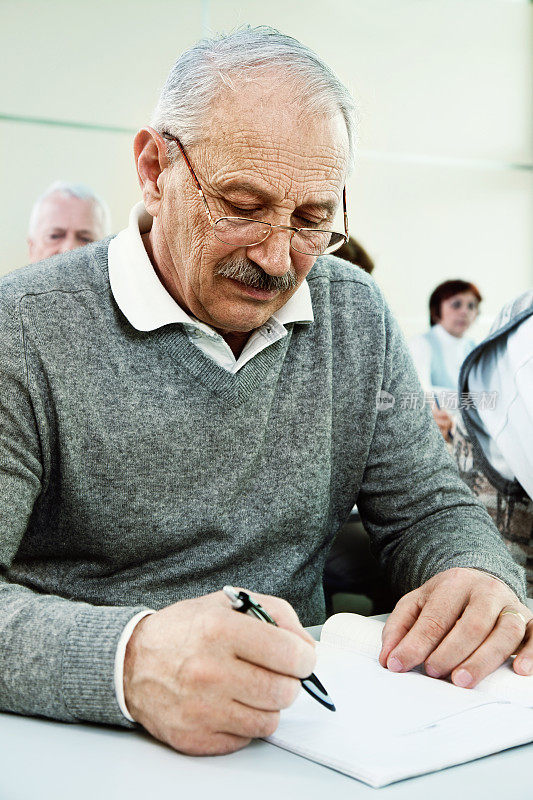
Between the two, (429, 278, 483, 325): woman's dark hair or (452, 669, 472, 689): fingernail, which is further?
(429, 278, 483, 325): woman's dark hair

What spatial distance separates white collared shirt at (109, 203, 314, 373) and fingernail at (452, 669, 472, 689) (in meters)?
0.51

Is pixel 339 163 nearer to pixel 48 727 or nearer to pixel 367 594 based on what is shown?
pixel 48 727

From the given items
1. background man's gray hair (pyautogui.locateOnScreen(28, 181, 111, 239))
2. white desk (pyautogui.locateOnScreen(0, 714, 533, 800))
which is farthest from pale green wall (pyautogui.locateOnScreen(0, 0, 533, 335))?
white desk (pyautogui.locateOnScreen(0, 714, 533, 800))

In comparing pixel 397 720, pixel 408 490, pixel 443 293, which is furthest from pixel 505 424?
pixel 443 293

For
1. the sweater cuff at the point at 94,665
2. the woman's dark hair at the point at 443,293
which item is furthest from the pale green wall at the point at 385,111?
the sweater cuff at the point at 94,665

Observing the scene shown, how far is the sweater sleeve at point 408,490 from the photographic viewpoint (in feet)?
3.98

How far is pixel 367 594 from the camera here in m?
2.33

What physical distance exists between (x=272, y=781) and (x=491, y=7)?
6686 millimetres

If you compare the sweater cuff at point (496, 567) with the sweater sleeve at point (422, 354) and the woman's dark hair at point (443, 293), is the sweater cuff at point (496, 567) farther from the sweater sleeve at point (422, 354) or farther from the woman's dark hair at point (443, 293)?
the woman's dark hair at point (443, 293)

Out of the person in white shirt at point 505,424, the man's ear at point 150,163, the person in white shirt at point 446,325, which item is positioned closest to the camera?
the man's ear at point 150,163

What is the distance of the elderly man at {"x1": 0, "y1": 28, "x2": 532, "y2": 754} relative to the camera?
105 cm

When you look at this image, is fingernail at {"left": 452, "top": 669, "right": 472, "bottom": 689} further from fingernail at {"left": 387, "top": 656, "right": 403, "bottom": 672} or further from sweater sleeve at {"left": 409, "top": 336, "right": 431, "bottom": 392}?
sweater sleeve at {"left": 409, "top": 336, "right": 431, "bottom": 392}

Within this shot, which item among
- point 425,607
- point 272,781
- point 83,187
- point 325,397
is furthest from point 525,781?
point 83,187

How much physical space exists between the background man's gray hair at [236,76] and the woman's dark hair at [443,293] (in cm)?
490
